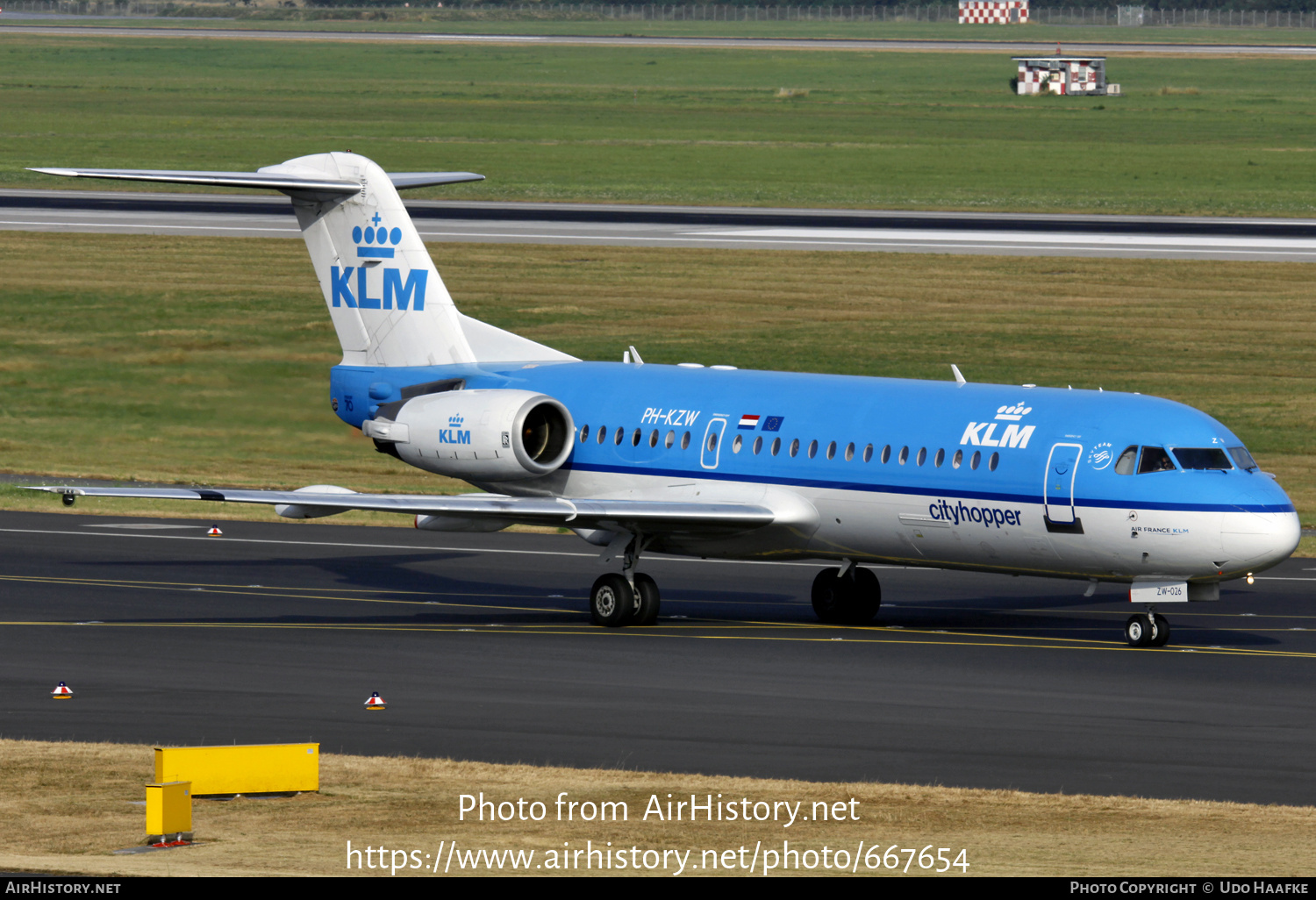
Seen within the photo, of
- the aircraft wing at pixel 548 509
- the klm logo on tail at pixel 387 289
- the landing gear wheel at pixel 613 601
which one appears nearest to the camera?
the aircraft wing at pixel 548 509

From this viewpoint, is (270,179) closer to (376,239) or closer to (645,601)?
(376,239)

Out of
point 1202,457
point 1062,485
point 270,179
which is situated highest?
point 270,179

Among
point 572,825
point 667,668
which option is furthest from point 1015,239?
point 572,825

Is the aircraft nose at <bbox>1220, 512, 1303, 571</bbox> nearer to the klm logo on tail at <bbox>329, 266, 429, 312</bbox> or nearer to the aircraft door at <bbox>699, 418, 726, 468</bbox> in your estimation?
the aircraft door at <bbox>699, 418, 726, 468</bbox>

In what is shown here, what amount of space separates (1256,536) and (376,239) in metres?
16.7

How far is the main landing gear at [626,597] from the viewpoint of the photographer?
109 ft

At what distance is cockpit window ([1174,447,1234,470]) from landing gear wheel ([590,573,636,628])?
8676mm

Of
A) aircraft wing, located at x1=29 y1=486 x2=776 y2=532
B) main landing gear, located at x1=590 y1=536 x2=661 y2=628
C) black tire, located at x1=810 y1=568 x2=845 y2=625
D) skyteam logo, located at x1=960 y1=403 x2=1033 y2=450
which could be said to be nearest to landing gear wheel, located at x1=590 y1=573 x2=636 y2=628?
main landing gear, located at x1=590 y1=536 x2=661 y2=628

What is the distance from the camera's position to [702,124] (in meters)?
130

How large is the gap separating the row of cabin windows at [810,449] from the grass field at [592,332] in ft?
43.0

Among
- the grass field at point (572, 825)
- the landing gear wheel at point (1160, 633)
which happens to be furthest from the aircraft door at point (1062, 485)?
the grass field at point (572, 825)

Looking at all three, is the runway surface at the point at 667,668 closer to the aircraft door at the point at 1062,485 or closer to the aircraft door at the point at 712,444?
the aircraft door at the point at 1062,485

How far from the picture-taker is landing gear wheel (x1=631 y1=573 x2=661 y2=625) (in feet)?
110

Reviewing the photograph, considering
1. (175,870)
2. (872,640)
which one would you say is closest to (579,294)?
(872,640)
